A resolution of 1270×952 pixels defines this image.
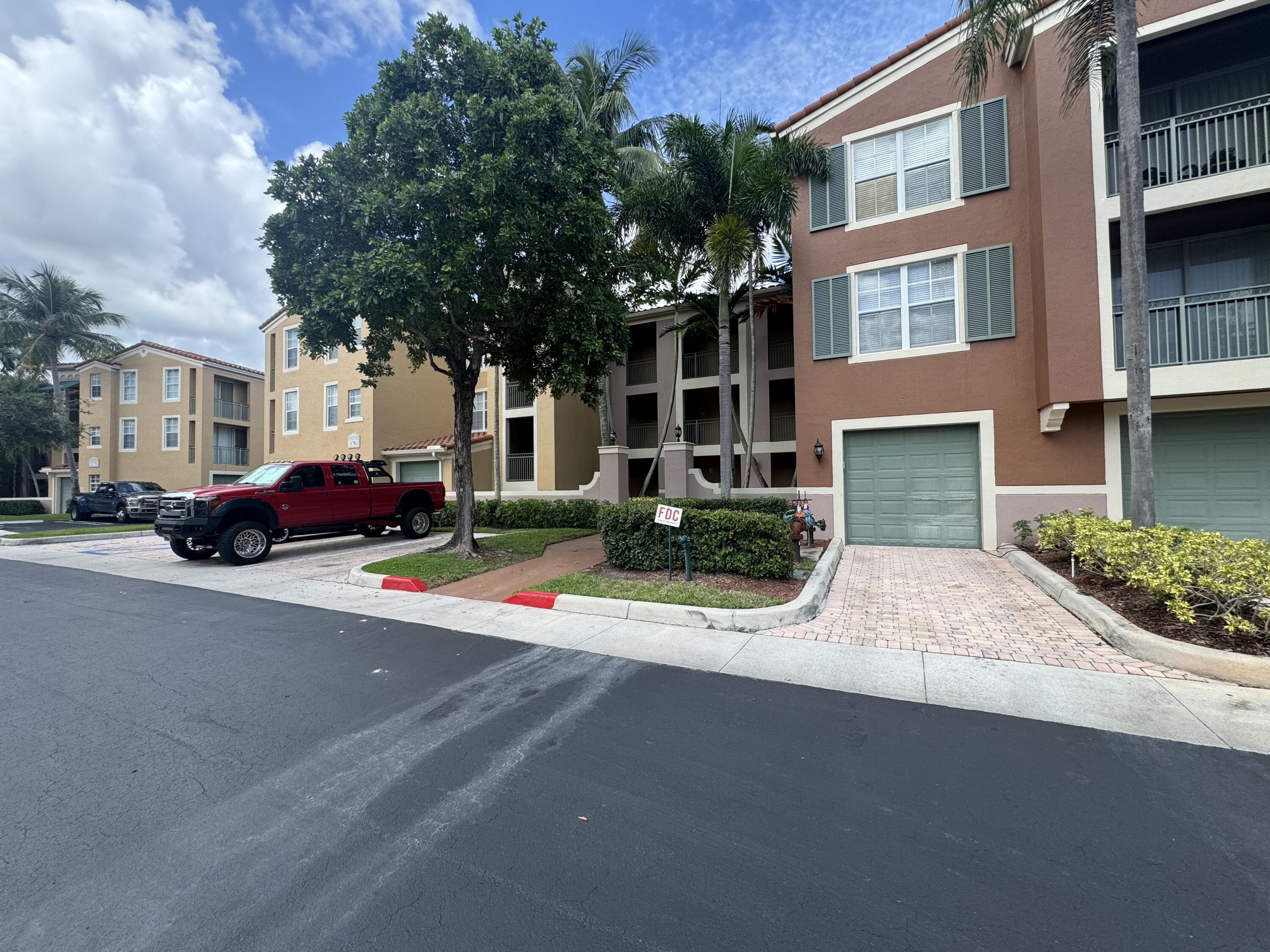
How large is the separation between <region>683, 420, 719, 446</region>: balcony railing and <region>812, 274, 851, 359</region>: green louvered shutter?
25.7ft

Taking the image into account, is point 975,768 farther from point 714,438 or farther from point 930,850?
point 714,438

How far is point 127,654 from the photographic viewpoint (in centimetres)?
560

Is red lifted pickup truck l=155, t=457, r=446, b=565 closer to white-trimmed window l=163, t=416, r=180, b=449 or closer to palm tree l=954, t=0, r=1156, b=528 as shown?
palm tree l=954, t=0, r=1156, b=528

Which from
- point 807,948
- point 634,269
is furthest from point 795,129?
point 807,948

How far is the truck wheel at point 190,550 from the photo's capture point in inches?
470

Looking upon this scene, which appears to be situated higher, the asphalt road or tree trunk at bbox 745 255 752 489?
tree trunk at bbox 745 255 752 489

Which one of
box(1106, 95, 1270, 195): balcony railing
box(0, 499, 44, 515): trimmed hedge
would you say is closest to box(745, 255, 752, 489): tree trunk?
box(1106, 95, 1270, 195): balcony railing

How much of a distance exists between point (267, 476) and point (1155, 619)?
1504cm

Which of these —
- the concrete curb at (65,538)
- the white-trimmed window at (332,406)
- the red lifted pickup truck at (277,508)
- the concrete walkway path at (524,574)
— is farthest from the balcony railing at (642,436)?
the concrete curb at (65,538)

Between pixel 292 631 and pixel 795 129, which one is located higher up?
pixel 795 129

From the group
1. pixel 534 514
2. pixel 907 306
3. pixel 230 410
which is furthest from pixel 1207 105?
pixel 230 410

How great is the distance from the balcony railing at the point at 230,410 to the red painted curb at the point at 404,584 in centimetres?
2939

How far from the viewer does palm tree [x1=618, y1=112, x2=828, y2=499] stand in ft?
39.2

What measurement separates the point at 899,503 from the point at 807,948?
11.4m
